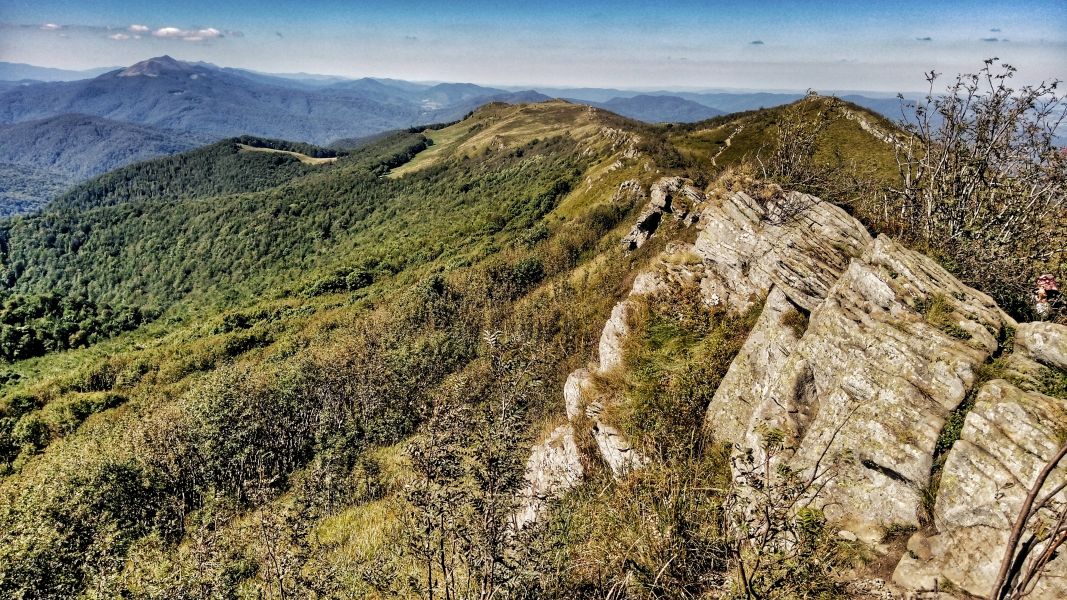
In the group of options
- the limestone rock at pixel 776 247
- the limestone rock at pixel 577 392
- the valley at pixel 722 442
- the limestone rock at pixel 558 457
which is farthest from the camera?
the limestone rock at pixel 577 392

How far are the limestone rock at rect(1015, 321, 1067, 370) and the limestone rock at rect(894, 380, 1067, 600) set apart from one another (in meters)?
1.63

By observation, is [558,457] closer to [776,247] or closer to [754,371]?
[754,371]

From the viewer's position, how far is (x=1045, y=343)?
1129 centimetres

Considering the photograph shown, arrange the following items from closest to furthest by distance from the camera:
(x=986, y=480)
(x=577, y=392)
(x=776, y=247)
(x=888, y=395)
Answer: (x=986, y=480), (x=888, y=395), (x=776, y=247), (x=577, y=392)

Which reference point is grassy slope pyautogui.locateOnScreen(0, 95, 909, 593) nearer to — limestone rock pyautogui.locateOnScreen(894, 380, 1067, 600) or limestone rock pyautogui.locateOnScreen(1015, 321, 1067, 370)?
limestone rock pyautogui.locateOnScreen(894, 380, 1067, 600)

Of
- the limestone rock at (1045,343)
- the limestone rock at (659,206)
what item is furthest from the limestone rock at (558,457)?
the limestone rock at (659,206)

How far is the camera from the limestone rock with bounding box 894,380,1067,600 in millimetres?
9180

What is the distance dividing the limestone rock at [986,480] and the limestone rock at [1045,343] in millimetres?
1633

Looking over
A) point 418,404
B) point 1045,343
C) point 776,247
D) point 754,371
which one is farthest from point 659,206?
point 418,404

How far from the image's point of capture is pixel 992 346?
39.2 feet

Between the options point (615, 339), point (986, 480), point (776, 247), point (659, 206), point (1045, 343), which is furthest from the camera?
point (659, 206)

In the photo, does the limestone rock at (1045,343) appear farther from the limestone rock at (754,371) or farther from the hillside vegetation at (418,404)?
the hillside vegetation at (418,404)

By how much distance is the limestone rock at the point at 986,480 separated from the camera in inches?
361

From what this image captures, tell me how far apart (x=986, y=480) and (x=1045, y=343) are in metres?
4.21
